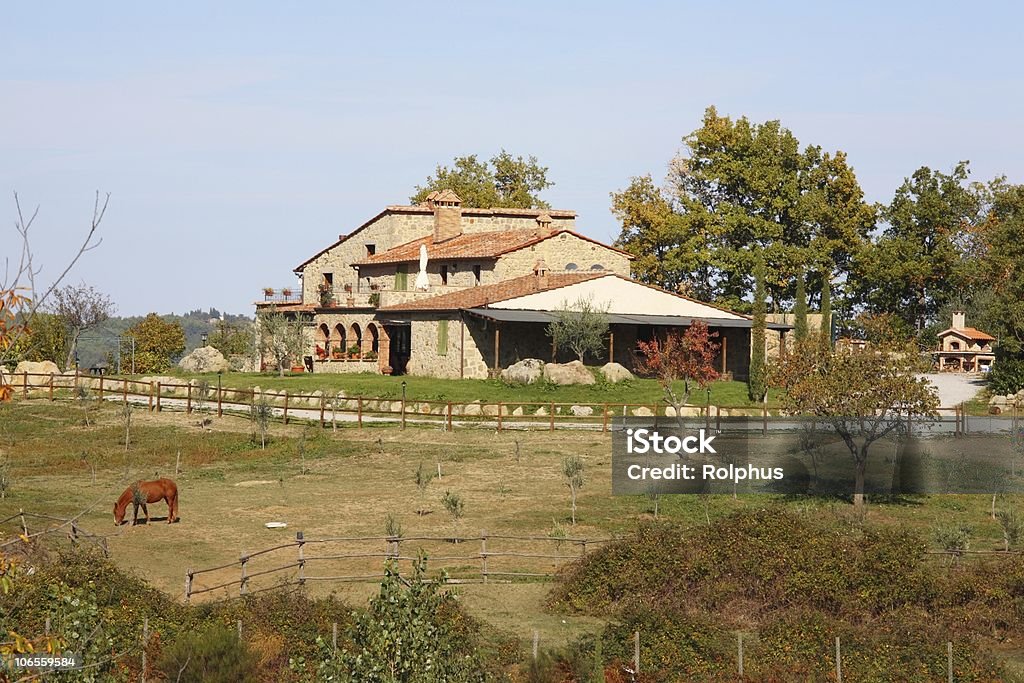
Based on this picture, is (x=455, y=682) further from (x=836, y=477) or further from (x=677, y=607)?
(x=836, y=477)

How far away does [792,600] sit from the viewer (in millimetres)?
22781

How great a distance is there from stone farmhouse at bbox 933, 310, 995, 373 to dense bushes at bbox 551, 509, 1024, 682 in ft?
149

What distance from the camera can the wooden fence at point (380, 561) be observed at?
78.2 feet

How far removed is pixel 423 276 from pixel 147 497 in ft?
120

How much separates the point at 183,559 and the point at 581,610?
8820mm

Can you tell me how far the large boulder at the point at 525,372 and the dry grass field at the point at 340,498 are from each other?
961 centimetres

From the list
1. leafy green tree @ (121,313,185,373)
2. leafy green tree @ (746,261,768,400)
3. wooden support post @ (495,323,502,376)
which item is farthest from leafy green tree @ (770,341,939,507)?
leafy green tree @ (121,313,185,373)

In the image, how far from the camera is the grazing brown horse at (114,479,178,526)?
1144 inches

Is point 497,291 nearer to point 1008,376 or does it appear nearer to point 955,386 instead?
point 955,386

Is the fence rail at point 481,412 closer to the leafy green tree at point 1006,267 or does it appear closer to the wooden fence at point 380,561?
the leafy green tree at point 1006,267

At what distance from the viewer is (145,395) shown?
53.8 metres

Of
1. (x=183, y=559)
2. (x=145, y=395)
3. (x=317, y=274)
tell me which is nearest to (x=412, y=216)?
(x=317, y=274)

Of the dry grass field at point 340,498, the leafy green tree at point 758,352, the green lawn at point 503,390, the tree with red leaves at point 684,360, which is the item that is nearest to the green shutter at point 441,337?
the green lawn at point 503,390

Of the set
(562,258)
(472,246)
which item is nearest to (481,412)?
(562,258)
